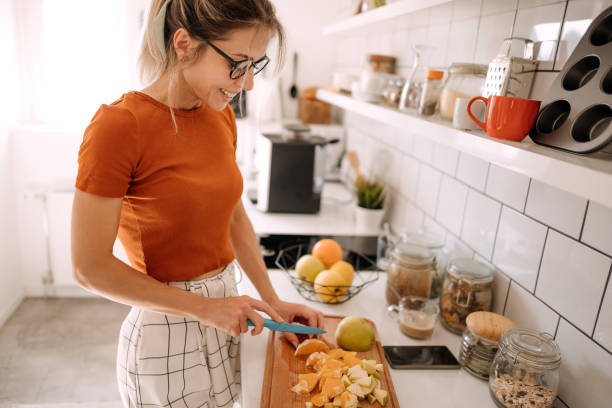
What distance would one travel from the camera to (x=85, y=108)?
3070mm

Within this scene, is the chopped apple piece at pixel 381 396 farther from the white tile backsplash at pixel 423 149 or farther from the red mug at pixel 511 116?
the white tile backsplash at pixel 423 149

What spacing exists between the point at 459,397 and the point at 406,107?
778 millimetres

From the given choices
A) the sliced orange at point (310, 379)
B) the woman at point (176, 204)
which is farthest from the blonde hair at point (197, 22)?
the sliced orange at point (310, 379)

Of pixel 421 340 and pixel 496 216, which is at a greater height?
pixel 496 216

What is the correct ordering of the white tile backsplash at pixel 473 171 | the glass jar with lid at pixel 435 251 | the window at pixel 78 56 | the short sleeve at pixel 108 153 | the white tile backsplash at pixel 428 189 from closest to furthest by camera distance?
the short sleeve at pixel 108 153 → the white tile backsplash at pixel 473 171 → the glass jar with lid at pixel 435 251 → the white tile backsplash at pixel 428 189 → the window at pixel 78 56

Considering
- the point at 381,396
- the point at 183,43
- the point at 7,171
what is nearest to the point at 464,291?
the point at 381,396

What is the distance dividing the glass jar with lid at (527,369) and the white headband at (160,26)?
35.7 inches

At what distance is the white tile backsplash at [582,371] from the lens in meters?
0.87

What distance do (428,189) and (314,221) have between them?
0.58m

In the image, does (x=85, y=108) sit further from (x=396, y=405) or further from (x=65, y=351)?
(x=396, y=405)

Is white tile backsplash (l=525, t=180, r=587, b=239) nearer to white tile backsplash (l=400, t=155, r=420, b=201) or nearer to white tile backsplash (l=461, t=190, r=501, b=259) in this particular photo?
white tile backsplash (l=461, t=190, r=501, b=259)

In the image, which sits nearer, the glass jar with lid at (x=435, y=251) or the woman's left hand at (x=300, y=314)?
the woman's left hand at (x=300, y=314)

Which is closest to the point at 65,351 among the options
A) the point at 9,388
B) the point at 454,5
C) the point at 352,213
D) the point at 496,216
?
the point at 9,388

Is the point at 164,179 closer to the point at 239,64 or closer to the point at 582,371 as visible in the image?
the point at 239,64
